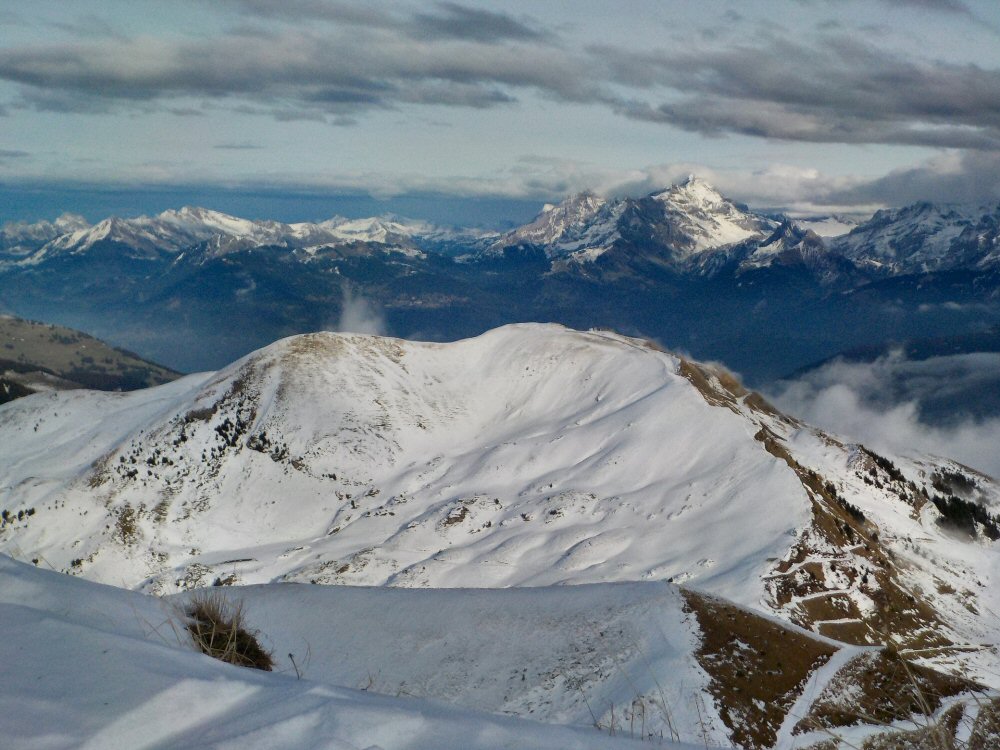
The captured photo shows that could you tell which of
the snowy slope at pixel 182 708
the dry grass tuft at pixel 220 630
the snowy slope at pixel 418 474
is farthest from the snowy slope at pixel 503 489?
the snowy slope at pixel 182 708

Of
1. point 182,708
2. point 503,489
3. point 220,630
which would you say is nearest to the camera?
point 182,708

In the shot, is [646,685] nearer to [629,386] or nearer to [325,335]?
[629,386]

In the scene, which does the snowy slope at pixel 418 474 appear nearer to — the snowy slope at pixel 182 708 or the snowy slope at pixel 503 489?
the snowy slope at pixel 503 489

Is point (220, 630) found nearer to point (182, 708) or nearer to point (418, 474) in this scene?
point (182, 708)

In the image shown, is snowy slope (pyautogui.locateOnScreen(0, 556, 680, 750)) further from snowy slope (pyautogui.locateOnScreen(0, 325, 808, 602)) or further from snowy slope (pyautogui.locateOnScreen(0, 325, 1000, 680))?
snowy slope (pyautogui.locateOnScreen(0, 325, 808, 602))

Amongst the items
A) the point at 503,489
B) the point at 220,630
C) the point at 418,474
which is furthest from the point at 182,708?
the point at 418,474

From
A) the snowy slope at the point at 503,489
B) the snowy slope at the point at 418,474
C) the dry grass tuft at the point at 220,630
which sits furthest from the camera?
the snowy slope at the point at 418,474
